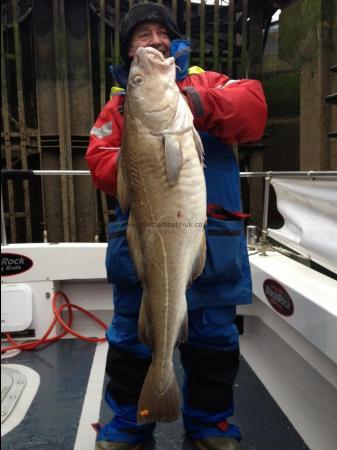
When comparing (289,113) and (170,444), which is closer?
(170,444)

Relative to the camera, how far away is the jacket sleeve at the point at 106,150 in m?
1.86

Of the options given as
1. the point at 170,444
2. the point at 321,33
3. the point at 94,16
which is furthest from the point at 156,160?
the point at 94,16

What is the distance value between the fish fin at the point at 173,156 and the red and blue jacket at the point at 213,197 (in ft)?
0.96

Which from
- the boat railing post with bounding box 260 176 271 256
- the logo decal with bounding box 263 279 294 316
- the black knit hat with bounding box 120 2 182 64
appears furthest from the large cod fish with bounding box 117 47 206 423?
the boat railing post with bounding box 260 176 271 256

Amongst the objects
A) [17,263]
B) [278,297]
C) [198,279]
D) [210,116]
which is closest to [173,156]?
[210,116]

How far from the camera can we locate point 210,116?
1.74 m

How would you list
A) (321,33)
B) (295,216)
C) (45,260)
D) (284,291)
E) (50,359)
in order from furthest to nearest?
1. (321,33)
2. (45,260)
3. (50,359)
4. (295,216)
5. (284,291)

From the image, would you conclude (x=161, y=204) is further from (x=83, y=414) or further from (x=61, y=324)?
(x=61, y=324)

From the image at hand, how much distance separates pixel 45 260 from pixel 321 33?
6.35 m

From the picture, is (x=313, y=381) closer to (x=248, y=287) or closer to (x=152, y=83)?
(x=248, y=287)

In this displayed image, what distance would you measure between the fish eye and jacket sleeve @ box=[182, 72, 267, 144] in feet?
0.71

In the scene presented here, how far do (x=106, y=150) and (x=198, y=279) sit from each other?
2.37ft

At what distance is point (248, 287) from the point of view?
2.06 m

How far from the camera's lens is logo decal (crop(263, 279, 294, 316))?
2.45 meters
